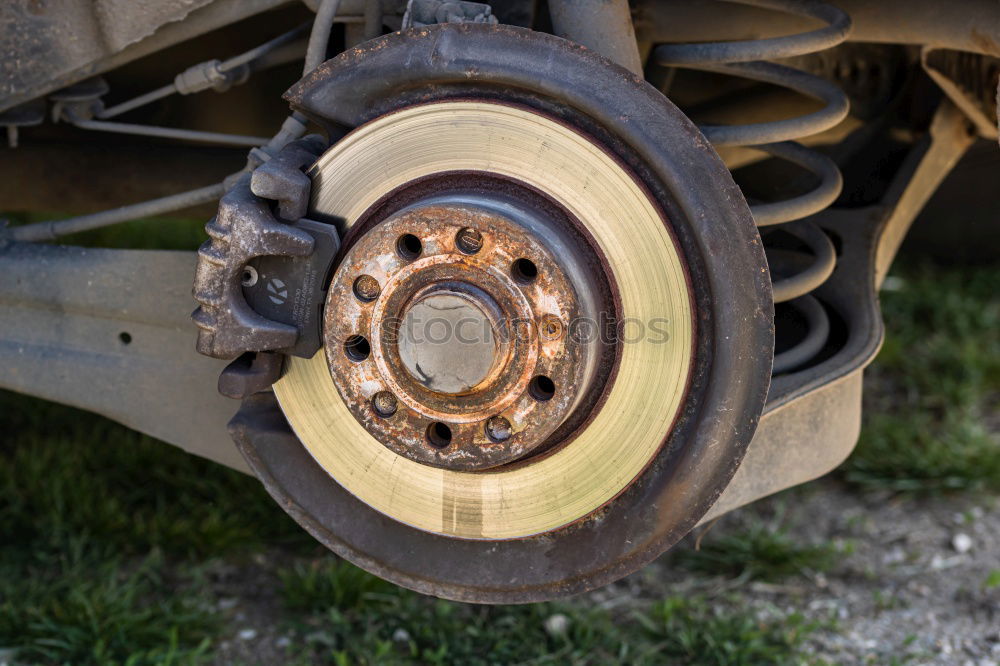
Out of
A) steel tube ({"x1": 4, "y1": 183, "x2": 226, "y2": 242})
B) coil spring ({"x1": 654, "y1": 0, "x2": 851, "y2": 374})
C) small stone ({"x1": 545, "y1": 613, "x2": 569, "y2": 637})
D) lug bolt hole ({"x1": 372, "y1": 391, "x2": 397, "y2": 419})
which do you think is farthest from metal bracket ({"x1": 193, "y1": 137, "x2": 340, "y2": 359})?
small stone ({"x1": 545, "y1": 613, "x2": 569, "y2": 637})

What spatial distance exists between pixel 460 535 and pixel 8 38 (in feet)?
2.90

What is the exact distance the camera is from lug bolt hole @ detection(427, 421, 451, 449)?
46.7 inches

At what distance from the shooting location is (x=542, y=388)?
1162 mm

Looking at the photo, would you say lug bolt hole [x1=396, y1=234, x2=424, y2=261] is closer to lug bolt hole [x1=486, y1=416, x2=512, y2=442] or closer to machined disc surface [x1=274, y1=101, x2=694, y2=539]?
machined disc surface [x1=274, y1=101, x2=694, y2=539]

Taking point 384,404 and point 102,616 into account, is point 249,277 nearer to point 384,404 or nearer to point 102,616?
point 384,404

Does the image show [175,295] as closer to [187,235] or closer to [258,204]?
[258,204]

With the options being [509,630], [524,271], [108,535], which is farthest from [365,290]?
[108,535]

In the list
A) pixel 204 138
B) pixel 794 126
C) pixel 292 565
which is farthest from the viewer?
pixel 292 565

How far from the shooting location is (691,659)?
167cm

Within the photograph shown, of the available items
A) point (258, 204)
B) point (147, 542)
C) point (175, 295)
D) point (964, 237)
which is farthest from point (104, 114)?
point (964, 237)

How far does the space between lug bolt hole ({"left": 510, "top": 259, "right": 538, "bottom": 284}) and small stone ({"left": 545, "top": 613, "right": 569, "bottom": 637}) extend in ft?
2.58

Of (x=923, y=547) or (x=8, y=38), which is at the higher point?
(x=8, y=38)

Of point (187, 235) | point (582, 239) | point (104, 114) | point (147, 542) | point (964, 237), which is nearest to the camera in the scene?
point (582, 239)

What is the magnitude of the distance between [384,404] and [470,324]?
153mm
